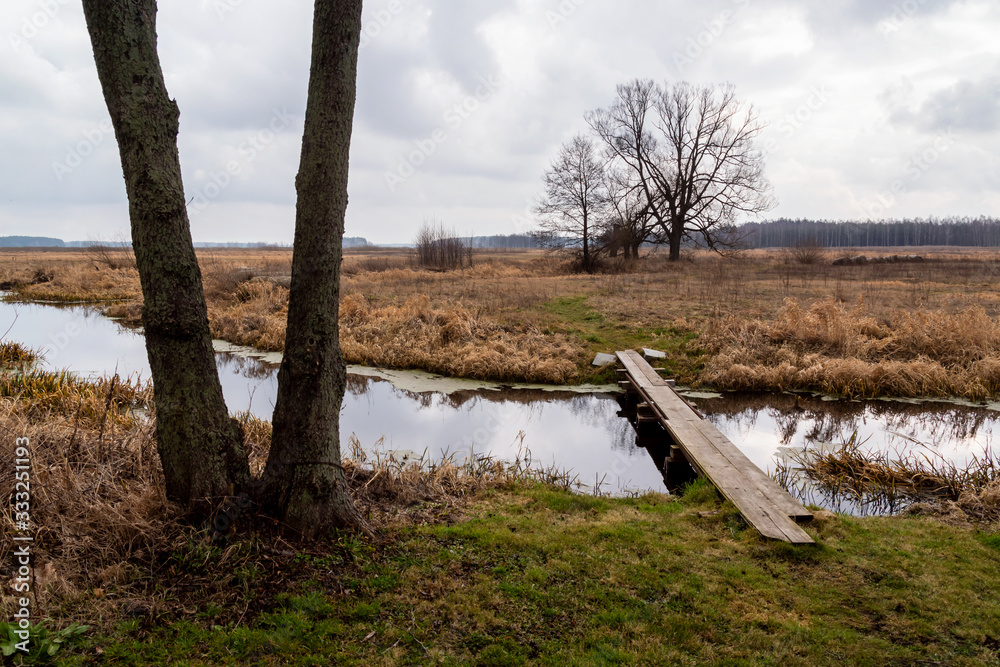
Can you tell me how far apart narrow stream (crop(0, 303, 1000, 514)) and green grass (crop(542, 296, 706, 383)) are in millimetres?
845

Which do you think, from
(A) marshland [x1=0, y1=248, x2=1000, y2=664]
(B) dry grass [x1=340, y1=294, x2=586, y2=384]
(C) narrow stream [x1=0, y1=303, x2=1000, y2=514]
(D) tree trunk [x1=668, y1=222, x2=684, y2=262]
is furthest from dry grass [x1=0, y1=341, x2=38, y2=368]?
(D) tree trunk [x1=668, y1=222, x2=684, y2=262]

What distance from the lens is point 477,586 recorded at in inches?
143

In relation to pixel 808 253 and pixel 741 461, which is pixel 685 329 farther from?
pixel 808 253

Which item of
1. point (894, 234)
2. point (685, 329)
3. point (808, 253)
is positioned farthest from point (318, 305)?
point (894, 234)

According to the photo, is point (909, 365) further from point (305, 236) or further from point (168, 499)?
point (168, 499)

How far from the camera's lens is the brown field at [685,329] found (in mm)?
10672

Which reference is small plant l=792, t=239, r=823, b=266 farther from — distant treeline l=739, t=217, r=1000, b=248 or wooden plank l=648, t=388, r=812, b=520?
distant treeline l=739, t=217, r=1000, b=248

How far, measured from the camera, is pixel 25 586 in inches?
124

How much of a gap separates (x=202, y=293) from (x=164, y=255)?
307 millimetres

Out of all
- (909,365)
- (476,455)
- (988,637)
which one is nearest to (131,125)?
(476,455)

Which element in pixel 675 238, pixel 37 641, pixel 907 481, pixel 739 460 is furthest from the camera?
pixel 675 238

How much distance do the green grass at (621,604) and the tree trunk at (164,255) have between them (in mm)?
1008

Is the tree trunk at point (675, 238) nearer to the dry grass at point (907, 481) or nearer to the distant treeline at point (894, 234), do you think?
the dry grass at point (907, 481)

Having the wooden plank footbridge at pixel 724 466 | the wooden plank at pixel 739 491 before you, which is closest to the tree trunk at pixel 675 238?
the wooden plank footbridge at pixel 724 466
